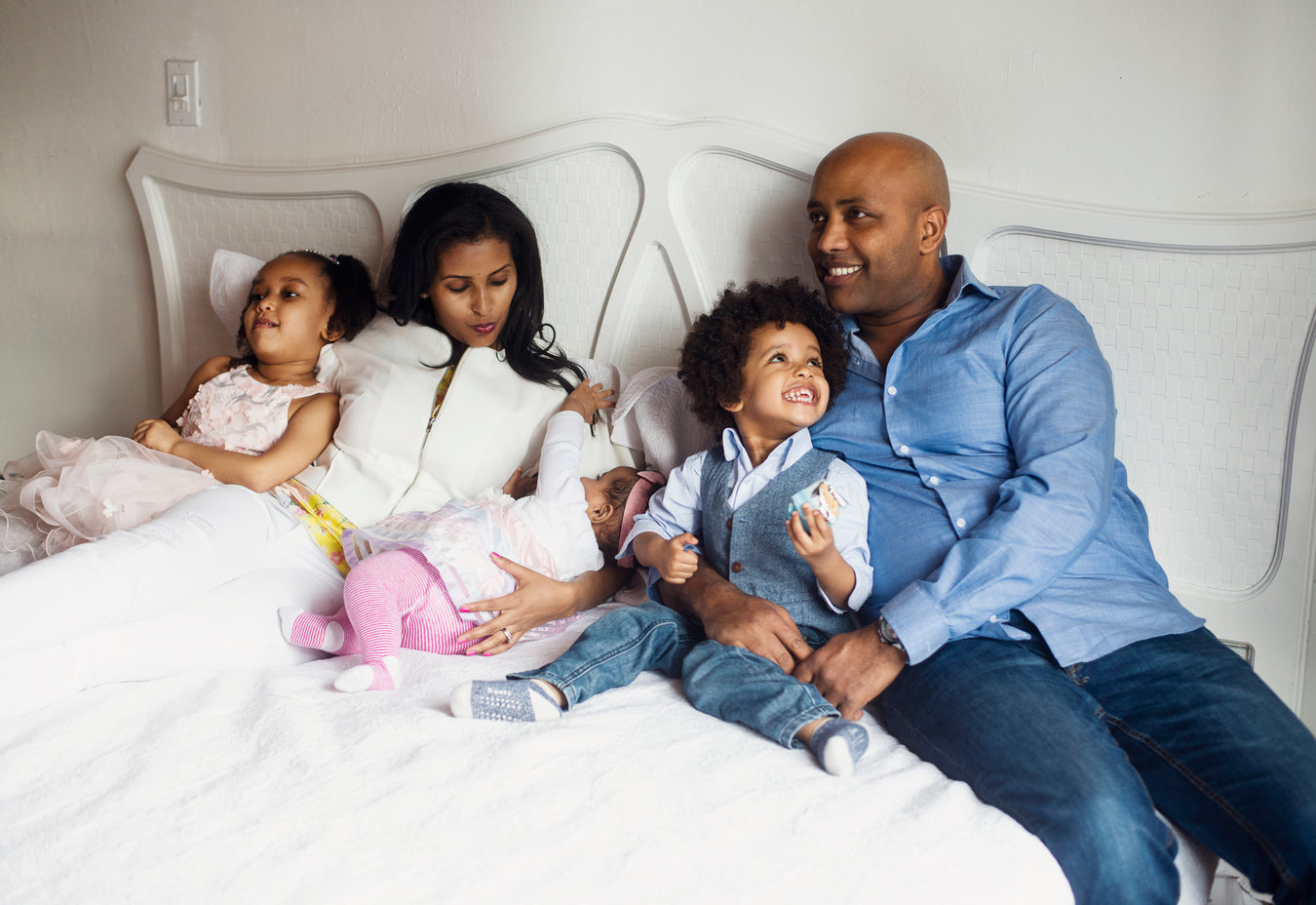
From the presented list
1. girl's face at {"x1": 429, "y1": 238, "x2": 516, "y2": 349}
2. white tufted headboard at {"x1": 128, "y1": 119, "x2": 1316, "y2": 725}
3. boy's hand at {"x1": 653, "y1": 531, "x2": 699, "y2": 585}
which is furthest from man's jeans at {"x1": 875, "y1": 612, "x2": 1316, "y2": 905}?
girl's face at {"x1": 429, "y1": 238, "x2": 516, "y2": 349}

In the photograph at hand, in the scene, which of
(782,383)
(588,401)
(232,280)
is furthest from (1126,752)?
(232,280)

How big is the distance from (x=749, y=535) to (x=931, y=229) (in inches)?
25.4

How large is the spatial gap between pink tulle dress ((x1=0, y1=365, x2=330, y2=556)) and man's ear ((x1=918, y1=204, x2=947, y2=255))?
133 cm

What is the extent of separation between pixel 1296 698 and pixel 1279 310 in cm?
73

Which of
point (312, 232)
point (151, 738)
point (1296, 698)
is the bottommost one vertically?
point (1296, 698)

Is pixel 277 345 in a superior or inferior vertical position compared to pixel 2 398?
superior

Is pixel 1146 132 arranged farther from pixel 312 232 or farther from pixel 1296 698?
pixel 312 232

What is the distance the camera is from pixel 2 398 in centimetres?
289

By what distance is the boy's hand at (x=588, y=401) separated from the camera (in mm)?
1953

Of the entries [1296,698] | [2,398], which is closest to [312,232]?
[2,398]

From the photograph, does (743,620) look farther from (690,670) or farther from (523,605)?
(523,605)

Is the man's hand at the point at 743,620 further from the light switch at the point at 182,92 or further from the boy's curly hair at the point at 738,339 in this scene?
the light switch at the point at 182,92

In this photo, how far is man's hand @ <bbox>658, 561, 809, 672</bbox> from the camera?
4.67ft

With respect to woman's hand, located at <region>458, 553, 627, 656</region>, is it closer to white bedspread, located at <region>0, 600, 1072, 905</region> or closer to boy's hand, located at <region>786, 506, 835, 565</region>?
white bedspread, located at <region>0, 600, 1072, 905</region>
